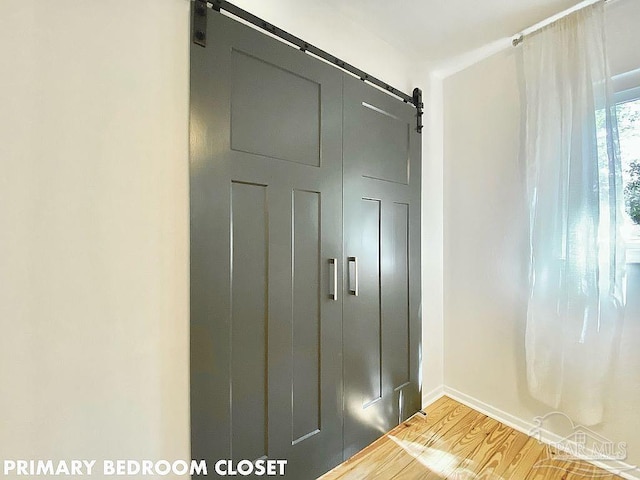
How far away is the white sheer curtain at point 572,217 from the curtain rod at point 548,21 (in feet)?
0.16

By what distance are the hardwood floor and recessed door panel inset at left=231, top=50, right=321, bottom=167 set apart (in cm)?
168

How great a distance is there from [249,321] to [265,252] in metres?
0.31

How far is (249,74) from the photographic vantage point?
129 cm

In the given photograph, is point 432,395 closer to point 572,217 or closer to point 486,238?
point 486,238

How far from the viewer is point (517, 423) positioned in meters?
1.92

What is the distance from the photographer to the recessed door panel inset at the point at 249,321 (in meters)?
1.26

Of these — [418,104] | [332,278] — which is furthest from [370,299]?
[418,104]

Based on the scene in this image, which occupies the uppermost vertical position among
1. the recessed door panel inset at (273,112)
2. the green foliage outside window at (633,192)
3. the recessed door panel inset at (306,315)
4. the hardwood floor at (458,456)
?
the recessed door panel inset at (273,112)

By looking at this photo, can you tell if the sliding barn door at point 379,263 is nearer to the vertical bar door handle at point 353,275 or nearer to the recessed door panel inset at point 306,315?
the vertical bar door handle at point 353,275

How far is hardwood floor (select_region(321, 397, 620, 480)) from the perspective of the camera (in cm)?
155

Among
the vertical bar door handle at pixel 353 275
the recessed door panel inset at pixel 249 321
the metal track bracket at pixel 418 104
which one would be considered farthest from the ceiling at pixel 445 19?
the vertical bar door handle at pixel 353 275
